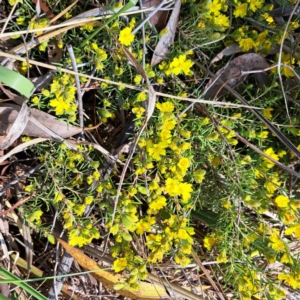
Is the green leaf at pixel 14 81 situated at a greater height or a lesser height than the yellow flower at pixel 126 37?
lesser

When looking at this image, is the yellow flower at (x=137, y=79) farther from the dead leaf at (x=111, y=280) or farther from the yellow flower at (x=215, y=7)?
the dead leaf at (x=111, y=280)

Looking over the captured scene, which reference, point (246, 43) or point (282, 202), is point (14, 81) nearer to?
point (246, 43)

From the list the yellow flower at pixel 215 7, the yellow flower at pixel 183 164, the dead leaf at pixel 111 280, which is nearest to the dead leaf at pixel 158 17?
the yellow flower at pixel 215 7

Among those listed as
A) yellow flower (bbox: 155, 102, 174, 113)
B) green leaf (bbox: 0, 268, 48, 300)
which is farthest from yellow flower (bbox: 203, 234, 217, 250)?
green leaf (bbox: 0, 268, 48, 300)

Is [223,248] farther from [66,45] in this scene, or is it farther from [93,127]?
[66,45]

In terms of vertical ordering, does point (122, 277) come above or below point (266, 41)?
below

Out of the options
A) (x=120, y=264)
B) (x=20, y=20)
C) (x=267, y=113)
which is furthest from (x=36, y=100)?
(x=267, y=113)

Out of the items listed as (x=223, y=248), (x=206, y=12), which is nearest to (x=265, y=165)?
(x=223, y=248)
